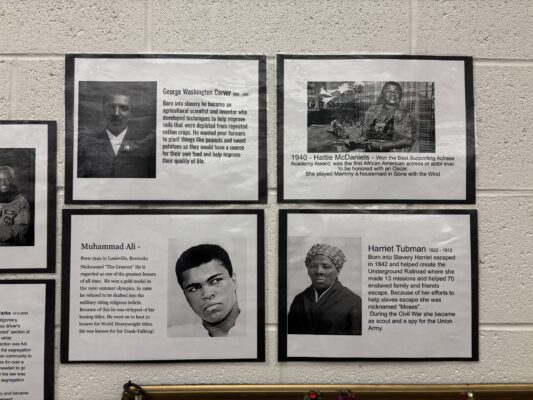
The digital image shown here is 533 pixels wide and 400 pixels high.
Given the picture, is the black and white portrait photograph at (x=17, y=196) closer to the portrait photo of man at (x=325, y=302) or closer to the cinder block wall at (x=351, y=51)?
the cinder block wall at (x=351, y=51)

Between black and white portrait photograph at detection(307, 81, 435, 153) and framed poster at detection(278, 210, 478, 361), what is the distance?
17 centimetres

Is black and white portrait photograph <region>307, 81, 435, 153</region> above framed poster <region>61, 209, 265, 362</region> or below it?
above

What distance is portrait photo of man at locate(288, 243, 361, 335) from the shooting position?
1108 mm

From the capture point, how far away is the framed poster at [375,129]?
3.69ft

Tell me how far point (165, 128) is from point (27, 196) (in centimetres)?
38

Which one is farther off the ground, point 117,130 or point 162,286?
point 117,130

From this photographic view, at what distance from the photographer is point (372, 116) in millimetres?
1140

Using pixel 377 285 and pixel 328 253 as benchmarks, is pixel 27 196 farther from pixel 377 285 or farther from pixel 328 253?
pixel 377 285

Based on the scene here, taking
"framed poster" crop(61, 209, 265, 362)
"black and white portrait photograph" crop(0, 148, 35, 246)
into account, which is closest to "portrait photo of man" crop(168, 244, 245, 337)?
"framed poster" crop(61, 209, 265, 362)

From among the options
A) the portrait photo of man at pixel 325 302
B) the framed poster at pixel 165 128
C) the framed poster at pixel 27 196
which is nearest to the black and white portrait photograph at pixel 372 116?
the framed poster at pixel 165 128

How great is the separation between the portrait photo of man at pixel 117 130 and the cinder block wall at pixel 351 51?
64 millimetres
